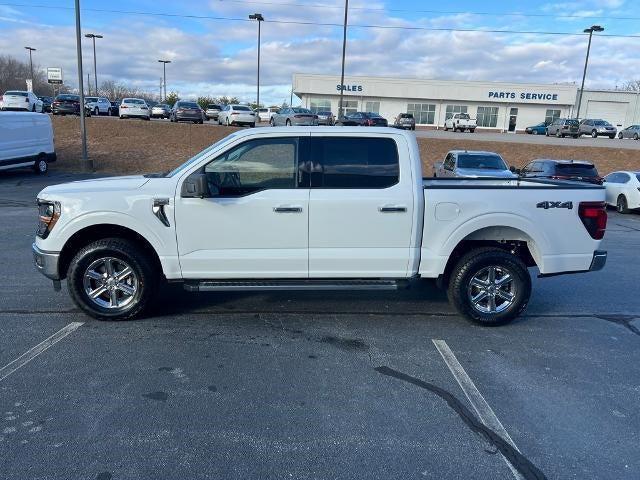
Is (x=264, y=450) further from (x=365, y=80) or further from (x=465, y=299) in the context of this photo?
(x=365, y=80)

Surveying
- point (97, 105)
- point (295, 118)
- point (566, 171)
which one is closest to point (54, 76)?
point (97, 105)

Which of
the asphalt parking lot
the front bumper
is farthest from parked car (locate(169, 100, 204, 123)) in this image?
the front bumper

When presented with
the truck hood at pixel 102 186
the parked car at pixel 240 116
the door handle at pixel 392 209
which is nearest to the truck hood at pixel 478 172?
the door handle at pixel 392 209

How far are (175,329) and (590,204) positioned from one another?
441 centimetres

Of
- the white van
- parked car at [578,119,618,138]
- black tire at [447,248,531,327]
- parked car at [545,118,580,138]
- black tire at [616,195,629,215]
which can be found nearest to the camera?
black tire at [447,248,531,327]

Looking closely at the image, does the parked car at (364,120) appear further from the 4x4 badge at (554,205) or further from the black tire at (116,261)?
the black tire at (116,261)

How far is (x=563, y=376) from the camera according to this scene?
406 cm

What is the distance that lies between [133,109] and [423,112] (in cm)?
4107

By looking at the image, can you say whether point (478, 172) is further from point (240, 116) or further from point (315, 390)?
point (240, 116)

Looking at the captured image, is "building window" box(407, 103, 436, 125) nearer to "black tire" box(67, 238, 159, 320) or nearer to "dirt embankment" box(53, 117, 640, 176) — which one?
"dirt embankment" box(53, 117, 640, 176)

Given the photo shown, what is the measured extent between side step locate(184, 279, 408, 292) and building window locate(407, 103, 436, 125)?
63.5 m

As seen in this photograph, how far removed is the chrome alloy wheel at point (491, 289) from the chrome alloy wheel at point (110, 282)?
11.5 ft

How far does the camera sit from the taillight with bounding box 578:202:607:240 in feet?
16.4

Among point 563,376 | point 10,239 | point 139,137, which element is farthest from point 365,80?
point 563,376
